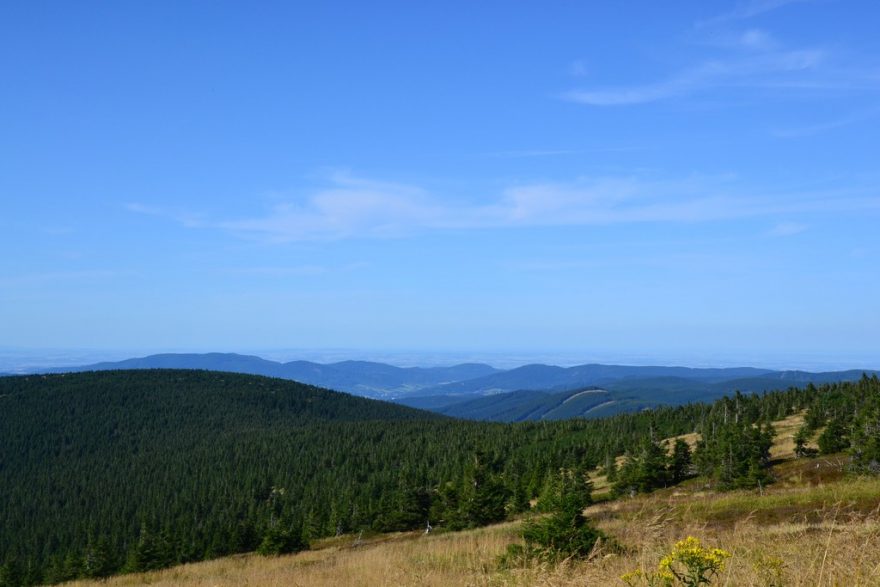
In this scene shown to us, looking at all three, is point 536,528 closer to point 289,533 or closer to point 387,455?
point 289,533

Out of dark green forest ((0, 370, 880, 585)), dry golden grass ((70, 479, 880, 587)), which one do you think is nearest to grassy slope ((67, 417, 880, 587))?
dry golden grass ((70, 479, 880, 587))

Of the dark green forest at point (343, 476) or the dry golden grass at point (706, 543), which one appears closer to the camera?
the dry golden grass at point (706, 543)

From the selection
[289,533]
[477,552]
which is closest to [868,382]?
[289,533]

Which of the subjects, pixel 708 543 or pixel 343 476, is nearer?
pixel 708 543

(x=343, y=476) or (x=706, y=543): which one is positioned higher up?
(x=706, y=543)

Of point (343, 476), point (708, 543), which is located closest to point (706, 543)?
point (708, 543)

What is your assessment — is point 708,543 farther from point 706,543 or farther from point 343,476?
point 343,476

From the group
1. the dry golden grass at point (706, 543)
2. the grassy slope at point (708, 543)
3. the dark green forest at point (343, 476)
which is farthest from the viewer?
→ the dark green forest at point (343, 476)

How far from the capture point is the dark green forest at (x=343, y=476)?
178ft

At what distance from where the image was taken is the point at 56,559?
8488 centimetres

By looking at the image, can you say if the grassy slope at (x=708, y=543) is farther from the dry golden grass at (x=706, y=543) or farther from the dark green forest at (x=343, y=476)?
the dark green forest at (x=343, y=476)

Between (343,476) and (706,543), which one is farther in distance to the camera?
(343,476)

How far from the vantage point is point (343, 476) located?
414ft

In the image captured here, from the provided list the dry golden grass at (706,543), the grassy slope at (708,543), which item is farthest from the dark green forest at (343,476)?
the dry golden grass at (706,543)
